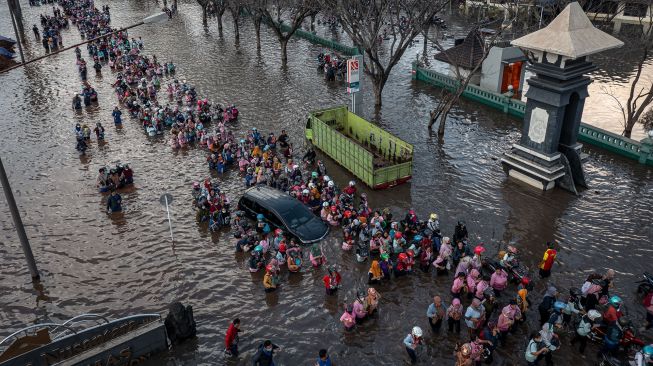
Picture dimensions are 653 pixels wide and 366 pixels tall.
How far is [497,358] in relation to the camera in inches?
583

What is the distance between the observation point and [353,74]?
95.9ft

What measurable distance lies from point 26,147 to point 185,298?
59.3ft

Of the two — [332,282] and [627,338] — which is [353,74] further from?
[627,338]

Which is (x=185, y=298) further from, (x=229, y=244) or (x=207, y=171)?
(x=207, y=171)

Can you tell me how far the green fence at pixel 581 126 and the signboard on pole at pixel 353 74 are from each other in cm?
722

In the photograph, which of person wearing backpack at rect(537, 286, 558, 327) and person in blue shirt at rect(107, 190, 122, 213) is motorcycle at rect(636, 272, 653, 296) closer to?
person wearing backpack at rect(537, 286, 558, 327)

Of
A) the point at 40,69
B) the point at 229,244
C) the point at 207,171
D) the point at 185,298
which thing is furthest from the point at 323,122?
the point at 40,69

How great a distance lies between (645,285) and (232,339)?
523 inches

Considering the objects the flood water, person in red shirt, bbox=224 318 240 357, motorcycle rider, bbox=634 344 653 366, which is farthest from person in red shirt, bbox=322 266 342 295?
motorcycle rider, bbox=634 344 653 366

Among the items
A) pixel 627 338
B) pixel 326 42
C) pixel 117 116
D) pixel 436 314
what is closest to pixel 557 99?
pixel 627 338

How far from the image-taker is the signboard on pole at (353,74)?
95.0 ft

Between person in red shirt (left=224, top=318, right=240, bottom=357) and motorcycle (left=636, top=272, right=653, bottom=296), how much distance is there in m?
13.0

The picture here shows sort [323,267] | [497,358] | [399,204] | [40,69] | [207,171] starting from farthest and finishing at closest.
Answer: [40,69], [207,171], [399,204], [323,267], [497,358]

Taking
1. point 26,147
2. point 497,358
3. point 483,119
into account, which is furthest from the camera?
point 483,119
